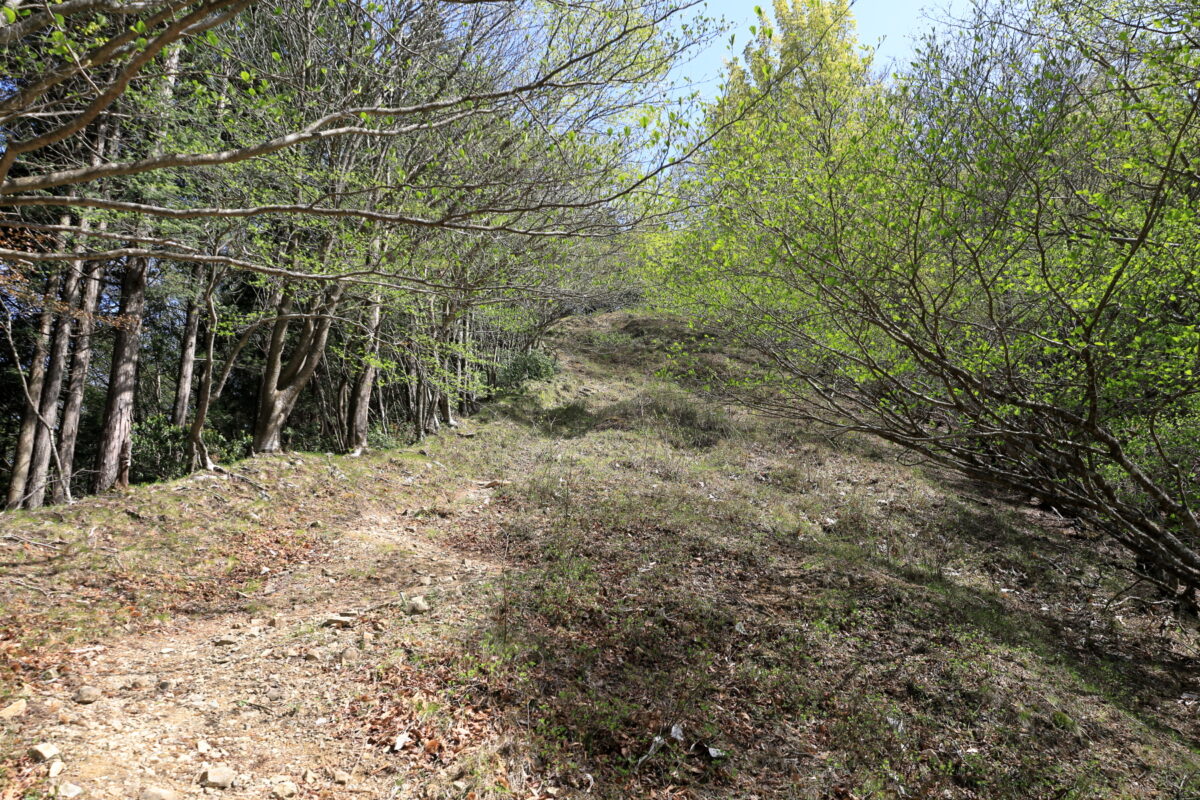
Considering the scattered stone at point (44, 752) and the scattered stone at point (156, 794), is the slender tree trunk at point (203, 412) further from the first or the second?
the scattered stone at point (156, 794)

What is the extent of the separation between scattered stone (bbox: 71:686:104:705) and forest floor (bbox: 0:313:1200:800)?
2cm

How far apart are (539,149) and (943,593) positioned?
750cm

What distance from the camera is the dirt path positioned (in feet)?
9.91

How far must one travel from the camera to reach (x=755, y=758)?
4.03 metres

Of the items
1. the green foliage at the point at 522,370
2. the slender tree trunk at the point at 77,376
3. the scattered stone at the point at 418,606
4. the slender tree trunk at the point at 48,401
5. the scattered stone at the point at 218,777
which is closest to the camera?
the scattered stone at the point at 218,777

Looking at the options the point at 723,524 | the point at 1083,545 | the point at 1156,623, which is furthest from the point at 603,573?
the point at 1083,545

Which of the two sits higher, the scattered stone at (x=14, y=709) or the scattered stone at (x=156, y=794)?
the scattered stone at (x=14, y=709)

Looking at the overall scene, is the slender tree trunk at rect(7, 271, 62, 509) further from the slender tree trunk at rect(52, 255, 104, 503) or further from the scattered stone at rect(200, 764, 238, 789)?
the scattered stone at rect(200, 764, 238, 789)

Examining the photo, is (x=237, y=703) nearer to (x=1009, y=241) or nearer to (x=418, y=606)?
(x=418, y=606)

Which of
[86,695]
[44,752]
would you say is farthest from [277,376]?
[44,752]

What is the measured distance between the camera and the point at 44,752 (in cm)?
288

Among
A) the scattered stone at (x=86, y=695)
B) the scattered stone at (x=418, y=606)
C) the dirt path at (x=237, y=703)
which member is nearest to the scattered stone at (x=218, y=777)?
the dirt path at (x=237, y=703)

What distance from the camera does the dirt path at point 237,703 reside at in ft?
9.91

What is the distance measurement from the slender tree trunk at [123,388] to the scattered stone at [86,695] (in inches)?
260
